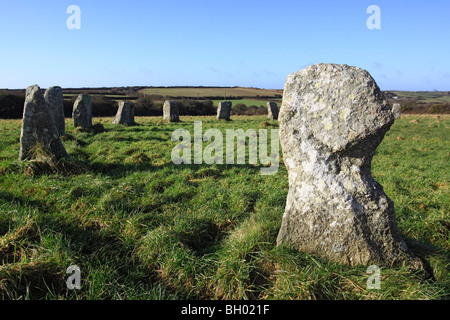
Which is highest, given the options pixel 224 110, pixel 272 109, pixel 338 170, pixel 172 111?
pixel 272 109

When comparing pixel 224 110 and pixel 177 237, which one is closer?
pixel 177 237

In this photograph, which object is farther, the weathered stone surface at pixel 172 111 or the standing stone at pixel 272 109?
the standing stone at pixel 272 109

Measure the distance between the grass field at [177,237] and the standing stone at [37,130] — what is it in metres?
0.63

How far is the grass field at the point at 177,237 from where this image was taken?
10.0ft

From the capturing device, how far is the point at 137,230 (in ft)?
14.0

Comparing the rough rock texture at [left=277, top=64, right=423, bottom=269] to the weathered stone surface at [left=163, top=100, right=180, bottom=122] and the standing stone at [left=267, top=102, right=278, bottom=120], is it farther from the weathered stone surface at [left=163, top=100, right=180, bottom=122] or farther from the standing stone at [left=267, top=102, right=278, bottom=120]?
the standing stone at [left=267, top=102, right=278, bottom=120]

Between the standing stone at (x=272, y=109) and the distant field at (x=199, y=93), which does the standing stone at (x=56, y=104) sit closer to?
the standing stone at (x=272, y=109)

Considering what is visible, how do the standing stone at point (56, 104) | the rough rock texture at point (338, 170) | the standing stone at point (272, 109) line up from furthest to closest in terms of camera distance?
the standing stone at point (272, 109) < the standing stone at point (56, 104) < the rough rock texture at point (338, 170)

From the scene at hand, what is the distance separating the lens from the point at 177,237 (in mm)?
3963

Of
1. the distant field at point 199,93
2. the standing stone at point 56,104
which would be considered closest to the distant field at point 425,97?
the distant field at point 199,93

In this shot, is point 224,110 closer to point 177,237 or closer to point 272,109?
point 272,109

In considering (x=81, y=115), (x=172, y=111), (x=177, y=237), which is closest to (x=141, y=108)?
(x=172, y=111)

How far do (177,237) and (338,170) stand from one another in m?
2.26
